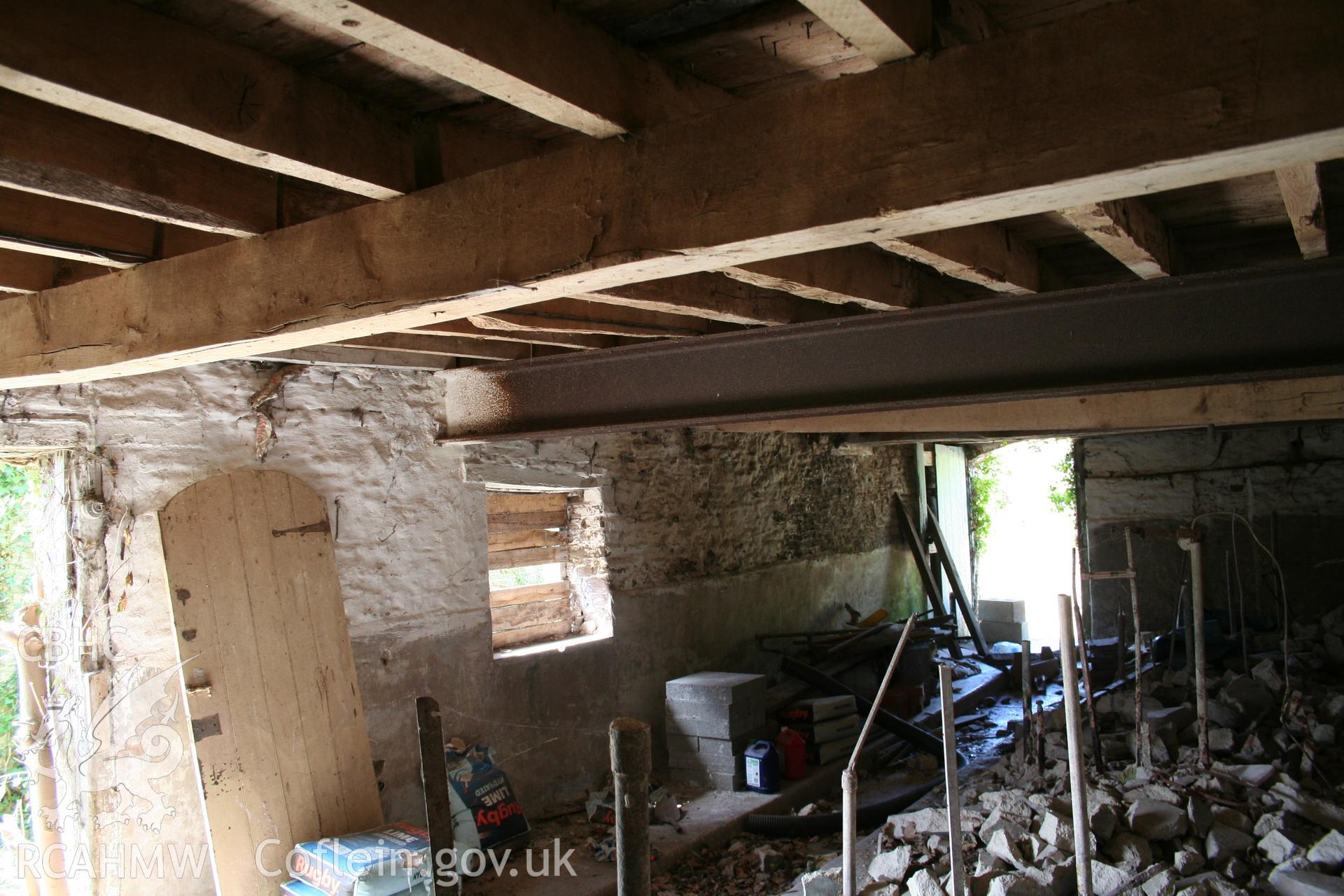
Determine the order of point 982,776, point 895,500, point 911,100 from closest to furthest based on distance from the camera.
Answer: point 911,100, point 982,776, point 895,500

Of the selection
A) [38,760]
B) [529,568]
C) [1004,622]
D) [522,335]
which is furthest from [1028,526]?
[38,760]

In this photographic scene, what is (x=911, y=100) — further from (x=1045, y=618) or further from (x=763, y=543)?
(x=1045, y=618)

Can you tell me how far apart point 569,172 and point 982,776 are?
205 inches

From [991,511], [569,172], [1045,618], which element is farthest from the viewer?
[991,511]

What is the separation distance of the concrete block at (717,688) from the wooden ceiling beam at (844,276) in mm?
3339

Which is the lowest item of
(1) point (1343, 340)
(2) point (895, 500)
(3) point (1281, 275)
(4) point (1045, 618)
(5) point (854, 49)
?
(4) point (1045, 618)

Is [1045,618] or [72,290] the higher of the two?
[72,290]

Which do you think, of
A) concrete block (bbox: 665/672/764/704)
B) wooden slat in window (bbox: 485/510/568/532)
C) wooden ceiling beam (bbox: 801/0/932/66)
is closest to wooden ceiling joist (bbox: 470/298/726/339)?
→ wooden ceiling beam (bbox: 801/0/932/66)

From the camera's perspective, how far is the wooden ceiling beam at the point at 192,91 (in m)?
1.19

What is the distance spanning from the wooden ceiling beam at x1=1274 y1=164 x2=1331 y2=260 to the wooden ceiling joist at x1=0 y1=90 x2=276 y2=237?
200 cm

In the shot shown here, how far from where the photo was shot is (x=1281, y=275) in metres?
2.20

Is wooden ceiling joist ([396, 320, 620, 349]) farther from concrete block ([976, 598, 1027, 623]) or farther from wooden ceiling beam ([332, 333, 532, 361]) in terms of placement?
concrete block ([976, 598, 1027, 623])

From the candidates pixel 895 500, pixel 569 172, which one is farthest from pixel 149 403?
pixel 895 500

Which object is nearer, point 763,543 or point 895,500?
point 763,543
